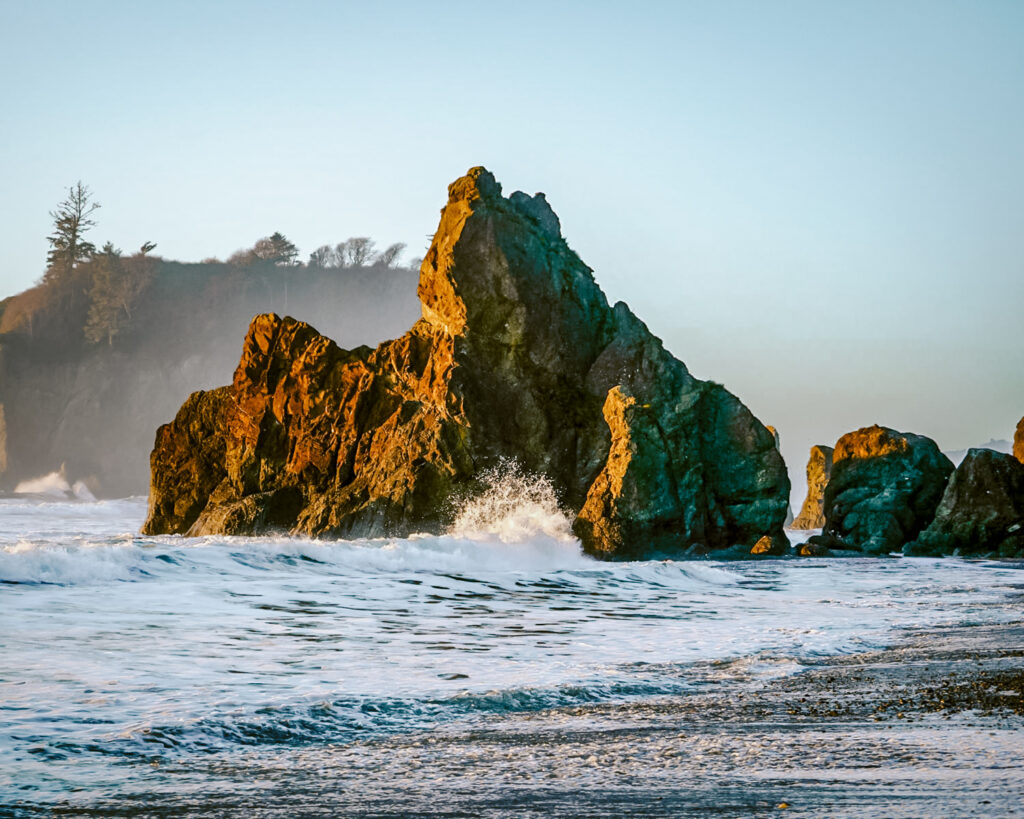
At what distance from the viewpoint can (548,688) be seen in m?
7.17

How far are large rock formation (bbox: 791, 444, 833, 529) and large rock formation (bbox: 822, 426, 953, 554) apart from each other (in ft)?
39.7

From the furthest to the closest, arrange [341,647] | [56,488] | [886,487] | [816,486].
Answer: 1. [56,488]
2. [816,486]
3. [886,487]
4. [341,647]

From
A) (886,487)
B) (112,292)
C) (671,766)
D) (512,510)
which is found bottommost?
(671,766)

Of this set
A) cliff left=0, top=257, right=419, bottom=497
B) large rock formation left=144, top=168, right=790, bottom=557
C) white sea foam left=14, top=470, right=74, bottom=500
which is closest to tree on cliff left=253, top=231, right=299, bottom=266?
cliff left=0, top=257, right=419, bottom=497

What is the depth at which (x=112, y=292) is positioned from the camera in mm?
90750

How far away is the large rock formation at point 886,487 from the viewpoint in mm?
31719

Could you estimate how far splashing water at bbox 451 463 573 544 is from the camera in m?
29.2

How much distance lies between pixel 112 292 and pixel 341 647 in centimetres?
9087

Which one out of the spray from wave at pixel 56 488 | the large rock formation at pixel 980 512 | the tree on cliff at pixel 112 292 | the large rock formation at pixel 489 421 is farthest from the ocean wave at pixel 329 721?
the tree on cliff at pixel 112 292

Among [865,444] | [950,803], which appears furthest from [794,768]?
[865,444]

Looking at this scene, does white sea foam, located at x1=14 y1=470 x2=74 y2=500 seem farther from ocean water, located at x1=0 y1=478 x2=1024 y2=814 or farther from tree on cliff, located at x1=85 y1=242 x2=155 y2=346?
ocean water, located at x1=0 y1=478 x2=1024 y2=814

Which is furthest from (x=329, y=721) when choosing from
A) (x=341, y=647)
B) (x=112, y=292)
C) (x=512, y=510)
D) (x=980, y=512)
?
(x=112, y=292)

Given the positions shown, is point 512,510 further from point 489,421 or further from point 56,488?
point 56,488

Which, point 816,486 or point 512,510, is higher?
point 816,486
